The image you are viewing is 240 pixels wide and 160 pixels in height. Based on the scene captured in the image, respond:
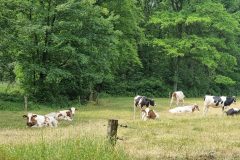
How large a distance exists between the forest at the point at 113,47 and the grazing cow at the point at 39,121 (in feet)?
29.0

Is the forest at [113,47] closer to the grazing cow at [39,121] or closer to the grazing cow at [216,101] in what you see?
the grazing cow at [39,121]

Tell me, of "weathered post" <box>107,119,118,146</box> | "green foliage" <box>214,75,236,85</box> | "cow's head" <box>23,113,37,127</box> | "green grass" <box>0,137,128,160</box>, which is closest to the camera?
"green grass" <box>0,137,128,160</box>

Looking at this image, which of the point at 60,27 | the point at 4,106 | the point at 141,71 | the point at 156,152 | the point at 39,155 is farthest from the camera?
the point at 141,71

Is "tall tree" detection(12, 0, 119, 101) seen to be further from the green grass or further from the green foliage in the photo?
the green foliage

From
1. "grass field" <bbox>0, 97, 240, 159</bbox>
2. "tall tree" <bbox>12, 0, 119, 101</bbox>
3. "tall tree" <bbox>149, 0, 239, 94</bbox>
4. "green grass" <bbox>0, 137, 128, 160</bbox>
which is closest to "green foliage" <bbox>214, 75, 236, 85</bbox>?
"tall tree" <bbox>149, 0, 239, 94</bbox>

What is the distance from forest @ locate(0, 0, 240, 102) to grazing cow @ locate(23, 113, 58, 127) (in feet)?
29.0

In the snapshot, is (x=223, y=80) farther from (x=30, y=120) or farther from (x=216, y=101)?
(x=30, y=120)

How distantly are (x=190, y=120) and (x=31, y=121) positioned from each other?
24.8ft

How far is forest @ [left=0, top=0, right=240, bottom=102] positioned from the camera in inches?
1348

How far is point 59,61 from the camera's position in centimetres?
3678

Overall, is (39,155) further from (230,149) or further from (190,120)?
(190,120)

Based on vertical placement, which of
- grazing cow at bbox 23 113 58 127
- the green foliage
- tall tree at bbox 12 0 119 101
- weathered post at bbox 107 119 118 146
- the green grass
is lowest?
grazing cow at bbox 23 113 58 127

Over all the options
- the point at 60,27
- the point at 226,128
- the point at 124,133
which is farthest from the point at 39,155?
the point at 60,27

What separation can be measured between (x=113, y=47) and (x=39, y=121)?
16.3m
